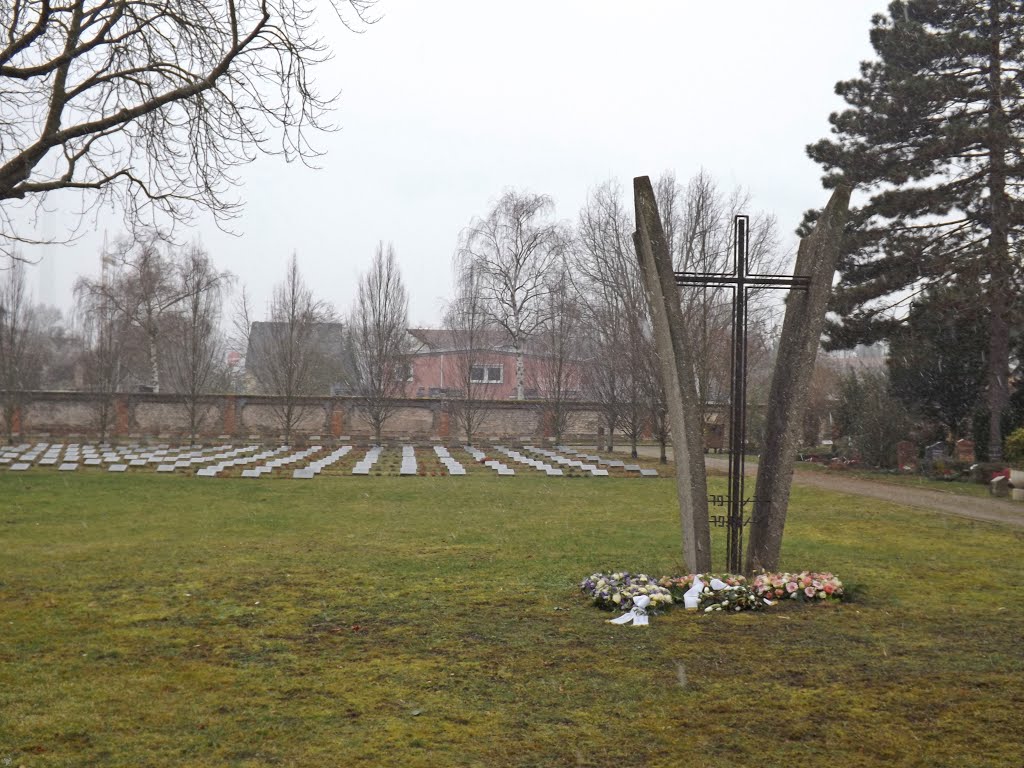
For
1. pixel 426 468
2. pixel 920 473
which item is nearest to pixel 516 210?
pixel 426 468

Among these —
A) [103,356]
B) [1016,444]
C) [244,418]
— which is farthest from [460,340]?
[1016,444]

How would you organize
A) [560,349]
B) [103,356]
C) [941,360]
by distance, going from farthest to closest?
[560,349], [103,356], [941,360]

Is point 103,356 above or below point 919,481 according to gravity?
above

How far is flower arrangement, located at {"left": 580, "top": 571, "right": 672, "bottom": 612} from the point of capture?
643 cm

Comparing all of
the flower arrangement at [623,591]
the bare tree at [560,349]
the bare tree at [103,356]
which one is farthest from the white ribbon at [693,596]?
the bare tree at [103,356]

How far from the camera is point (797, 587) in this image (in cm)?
674

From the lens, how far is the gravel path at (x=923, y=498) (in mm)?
13766

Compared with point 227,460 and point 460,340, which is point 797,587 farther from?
point 460,340

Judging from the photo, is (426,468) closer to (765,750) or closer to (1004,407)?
(1004,407)

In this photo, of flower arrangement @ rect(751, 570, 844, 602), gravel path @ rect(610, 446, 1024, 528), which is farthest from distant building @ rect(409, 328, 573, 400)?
flower arrangement @ rect(751, 570, 844, 602)

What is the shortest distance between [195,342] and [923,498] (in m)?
22.2

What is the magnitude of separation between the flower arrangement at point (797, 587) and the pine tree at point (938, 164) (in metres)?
15.1

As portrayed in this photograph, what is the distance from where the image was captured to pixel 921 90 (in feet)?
67.1

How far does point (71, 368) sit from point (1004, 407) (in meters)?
54.3
